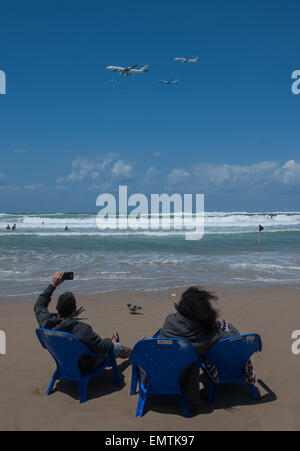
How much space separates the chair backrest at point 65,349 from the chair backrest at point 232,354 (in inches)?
51.6

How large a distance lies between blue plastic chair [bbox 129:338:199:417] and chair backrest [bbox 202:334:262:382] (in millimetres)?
274

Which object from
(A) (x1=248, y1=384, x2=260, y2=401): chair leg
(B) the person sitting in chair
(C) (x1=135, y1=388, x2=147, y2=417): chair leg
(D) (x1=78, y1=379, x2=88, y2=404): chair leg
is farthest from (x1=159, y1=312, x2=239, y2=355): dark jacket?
(D) (x1=78, y1=379, x2=88, y2=404): chair leg

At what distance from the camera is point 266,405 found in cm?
354

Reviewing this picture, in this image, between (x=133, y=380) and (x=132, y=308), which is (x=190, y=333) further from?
(x=132, y=308)

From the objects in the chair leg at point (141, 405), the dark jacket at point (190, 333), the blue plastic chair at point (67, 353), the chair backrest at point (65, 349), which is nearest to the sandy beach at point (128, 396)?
the chair leg at point (141, 405)

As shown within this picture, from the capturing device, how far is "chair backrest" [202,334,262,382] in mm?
3406

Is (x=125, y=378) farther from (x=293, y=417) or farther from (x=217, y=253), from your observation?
(x=217, y=253)

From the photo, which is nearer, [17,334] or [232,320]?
[17,334]

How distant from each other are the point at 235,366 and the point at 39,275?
8.95 meters

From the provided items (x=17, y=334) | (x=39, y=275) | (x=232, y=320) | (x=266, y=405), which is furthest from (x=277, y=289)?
(x=39, y=275)

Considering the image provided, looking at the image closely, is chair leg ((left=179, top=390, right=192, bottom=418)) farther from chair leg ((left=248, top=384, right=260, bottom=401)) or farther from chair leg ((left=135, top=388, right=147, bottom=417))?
chair leg ((left=248, top=384, right=260, bottom=401))

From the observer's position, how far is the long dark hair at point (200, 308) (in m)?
3.32

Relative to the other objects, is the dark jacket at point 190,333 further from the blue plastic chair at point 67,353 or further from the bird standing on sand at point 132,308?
the bird standing on sand at point 132,308
